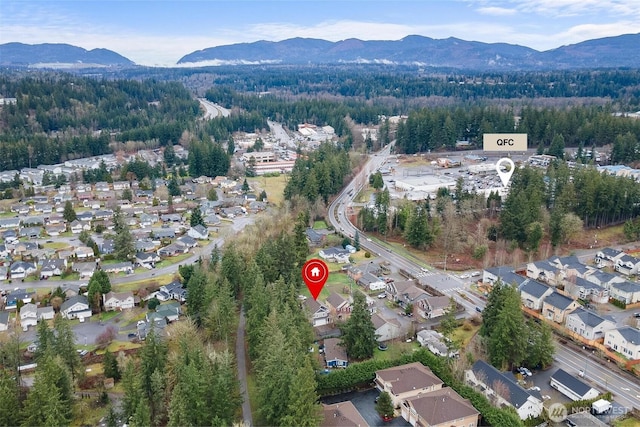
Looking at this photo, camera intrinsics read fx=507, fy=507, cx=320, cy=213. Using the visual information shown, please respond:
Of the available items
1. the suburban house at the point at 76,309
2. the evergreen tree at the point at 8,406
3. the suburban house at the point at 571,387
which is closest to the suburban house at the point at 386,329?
the suburban house at the point at 571,387

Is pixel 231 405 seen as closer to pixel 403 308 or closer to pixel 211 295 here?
pixel 211 295

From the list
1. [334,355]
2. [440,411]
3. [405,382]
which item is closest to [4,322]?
[334,355]

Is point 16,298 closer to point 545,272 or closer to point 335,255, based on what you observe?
point 335,255

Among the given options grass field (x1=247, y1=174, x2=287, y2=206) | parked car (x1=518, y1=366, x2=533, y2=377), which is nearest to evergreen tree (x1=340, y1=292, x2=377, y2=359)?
parked car (x1=518, y1=366, x2=533, y2=377)

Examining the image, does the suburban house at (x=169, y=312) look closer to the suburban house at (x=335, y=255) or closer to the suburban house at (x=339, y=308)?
the suburban house at (x=339, y=308)

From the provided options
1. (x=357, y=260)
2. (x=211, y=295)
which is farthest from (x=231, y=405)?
(x=357, y=260)
